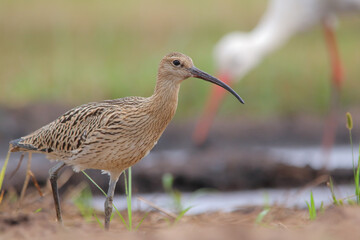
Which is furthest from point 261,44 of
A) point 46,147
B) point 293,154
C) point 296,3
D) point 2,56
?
point 46,147

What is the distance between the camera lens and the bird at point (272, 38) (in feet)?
33.3

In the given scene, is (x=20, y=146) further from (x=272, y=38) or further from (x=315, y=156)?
(x=272, y=38)

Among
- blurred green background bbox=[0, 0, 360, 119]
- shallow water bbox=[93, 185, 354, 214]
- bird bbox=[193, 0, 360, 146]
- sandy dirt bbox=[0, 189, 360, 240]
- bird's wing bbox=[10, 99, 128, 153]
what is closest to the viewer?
sandy dirt bbox=[0, 189, 360, 240]

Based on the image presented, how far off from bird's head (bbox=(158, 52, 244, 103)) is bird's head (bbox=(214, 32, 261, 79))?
18.6ft

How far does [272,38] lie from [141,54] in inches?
131

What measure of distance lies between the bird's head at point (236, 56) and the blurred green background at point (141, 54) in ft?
3.86

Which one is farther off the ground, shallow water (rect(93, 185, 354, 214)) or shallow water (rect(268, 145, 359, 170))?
shallow water (rect(268, 145, 359, 170))

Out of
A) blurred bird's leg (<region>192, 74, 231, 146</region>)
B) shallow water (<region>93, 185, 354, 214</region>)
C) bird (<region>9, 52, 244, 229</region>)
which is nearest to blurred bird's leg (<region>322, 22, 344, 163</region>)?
blurred bird's leg (<region>192, 74, 231, 146</region>)

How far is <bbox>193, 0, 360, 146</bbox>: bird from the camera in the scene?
10141 millimetres

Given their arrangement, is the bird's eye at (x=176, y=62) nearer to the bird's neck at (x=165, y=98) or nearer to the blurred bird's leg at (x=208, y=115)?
the bird's neck at (x=165, y=98)

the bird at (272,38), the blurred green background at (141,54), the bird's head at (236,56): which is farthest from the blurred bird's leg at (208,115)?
the blurred green background at (141,54)

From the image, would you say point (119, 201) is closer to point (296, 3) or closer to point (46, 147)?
point (46, 147)

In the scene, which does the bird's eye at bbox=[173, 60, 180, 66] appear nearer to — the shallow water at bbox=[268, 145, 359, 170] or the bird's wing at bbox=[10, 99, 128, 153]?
the bird's wing at bbox=[10, 99, 128, 153]

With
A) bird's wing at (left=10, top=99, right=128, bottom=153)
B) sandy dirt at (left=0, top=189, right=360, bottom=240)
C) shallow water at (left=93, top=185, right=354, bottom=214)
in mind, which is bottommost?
shallow water at (left=93, top=185, right=354, bottom=214)
